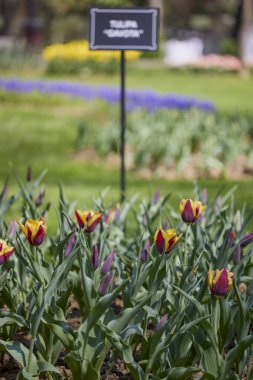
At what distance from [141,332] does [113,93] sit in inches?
422

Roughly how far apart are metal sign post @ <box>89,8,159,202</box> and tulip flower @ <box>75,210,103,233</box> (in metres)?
1.69

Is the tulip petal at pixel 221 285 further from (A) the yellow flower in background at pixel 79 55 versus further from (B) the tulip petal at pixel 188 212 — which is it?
(A) the yellow flower in background at pixel 79 55

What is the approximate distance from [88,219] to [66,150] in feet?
22.2

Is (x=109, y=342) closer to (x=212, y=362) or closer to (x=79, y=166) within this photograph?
(x=212, y=362)

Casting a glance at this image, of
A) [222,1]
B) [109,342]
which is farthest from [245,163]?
[222,1]

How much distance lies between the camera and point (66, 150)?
988 centimetres

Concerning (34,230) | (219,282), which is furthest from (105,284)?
(219,282)

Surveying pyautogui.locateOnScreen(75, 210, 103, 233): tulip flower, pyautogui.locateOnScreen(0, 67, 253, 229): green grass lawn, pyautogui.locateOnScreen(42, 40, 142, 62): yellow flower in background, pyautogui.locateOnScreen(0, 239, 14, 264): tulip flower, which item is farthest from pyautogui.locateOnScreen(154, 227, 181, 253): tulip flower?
pyautogui.locateOnScreen(42, 40, 142, 62): yellow flower in background

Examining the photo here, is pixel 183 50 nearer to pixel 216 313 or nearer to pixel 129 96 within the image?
pixel 129 96

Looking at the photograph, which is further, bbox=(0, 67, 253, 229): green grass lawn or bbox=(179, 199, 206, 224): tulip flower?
bbox=(0, 67, 253, 229): green grass lawn

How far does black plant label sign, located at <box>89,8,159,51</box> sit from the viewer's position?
4816 millimetres

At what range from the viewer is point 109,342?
9.27 ft

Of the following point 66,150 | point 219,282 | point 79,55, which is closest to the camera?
point 219,282

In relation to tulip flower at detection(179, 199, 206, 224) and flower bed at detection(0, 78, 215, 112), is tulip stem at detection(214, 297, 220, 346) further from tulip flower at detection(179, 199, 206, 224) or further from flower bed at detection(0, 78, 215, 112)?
flower bed at detection(0, 78, 215, 112)
